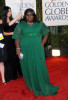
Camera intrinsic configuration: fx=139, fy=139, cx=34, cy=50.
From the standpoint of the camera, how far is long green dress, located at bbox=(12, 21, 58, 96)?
2.28 m

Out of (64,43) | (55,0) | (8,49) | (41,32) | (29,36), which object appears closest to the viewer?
(29,36)

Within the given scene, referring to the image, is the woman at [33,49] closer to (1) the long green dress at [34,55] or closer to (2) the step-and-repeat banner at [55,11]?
(1) the long green dress at [34,55]

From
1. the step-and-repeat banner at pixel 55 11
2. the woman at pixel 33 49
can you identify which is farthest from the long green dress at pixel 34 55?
the step-and-repeat banner at pixel 55 11

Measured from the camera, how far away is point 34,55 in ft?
7.75

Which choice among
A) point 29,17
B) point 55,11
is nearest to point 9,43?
point 29,17

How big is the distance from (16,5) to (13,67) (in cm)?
196

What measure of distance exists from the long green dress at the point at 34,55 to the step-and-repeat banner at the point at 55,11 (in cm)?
234

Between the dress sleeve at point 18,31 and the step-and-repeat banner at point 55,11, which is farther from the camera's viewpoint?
the step-and-repeat banner at point 55,11

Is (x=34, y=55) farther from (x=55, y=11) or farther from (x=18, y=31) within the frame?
(x=55, y=11)

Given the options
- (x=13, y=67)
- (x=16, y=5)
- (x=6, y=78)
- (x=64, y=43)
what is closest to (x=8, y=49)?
(x=13, y=67)

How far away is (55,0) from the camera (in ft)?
14.8

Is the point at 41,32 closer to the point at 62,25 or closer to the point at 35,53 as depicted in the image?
the point at 35,53

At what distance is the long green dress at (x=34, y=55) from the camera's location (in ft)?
7.48

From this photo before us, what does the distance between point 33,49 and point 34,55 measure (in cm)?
11
